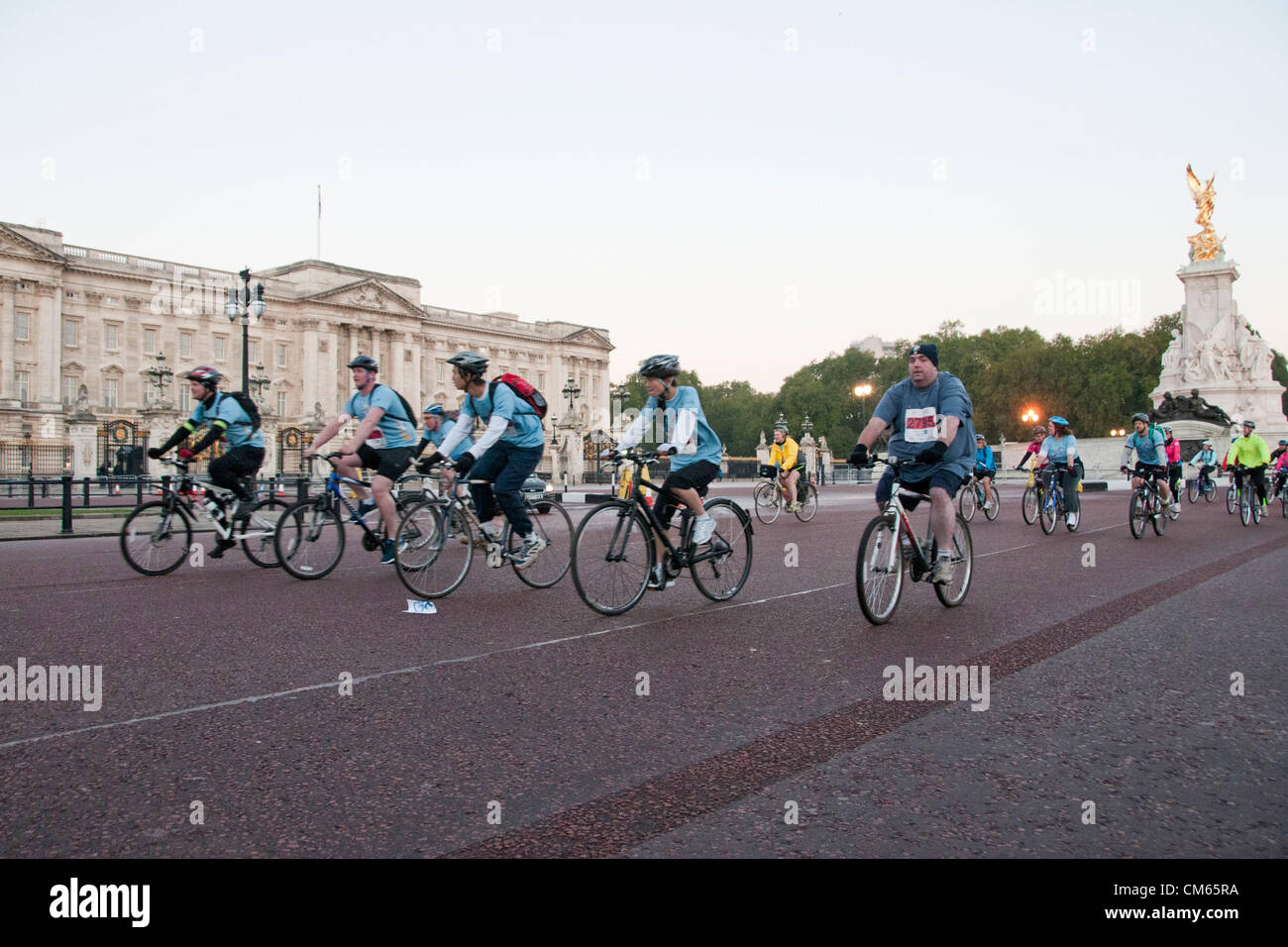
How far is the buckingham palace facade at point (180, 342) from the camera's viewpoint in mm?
61031

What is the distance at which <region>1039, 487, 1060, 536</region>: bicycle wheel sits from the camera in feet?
49.4

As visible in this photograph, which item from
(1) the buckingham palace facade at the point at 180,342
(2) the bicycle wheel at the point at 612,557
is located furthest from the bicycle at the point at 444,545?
(1) the buckingham palace facade at the point at 180,342

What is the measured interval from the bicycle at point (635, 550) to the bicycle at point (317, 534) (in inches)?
115

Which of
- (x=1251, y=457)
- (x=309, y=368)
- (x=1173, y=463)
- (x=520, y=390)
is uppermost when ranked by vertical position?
(x=309, y=368)

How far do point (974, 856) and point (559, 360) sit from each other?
10580cm

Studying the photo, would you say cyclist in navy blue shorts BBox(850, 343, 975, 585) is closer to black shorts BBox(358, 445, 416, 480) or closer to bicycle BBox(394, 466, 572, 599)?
bicycle BBox(394, 466, 572, 599)

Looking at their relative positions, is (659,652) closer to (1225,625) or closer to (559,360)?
(1225,625)

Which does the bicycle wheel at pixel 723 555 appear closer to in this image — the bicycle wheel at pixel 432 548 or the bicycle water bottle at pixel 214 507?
the bicycle wheel at pixel 432 548

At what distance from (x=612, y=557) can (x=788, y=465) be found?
1256cm

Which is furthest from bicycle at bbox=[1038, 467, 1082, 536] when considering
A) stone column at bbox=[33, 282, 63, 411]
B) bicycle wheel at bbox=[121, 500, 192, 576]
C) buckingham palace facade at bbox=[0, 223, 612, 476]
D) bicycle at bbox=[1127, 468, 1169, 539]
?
stone column at bbox=[33, 282, 63, 411]

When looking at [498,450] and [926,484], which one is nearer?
[926,484]

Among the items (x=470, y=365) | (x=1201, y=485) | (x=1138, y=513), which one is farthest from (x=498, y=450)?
(x=1201, y=485)

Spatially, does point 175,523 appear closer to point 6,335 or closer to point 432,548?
point 432,548

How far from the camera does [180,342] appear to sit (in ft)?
250
